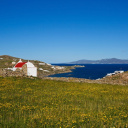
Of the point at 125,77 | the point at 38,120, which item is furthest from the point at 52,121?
the point at 125,77

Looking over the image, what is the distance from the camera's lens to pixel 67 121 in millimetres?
10195

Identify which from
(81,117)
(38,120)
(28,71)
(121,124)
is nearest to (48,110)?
(38,120)

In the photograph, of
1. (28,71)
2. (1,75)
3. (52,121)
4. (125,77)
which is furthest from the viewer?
(28,71)

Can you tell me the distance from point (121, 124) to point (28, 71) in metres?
59.2

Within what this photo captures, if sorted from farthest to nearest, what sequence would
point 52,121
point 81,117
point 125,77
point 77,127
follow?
1. point 125,77
2. point 81,117
3. point 52,121
4. point 77,127

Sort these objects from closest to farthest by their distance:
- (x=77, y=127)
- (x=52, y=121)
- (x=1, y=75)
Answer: (x=77, y=127)
(x=52, y=121)
(x=1, y=75)

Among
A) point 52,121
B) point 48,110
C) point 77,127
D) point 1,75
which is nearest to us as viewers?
point 77,127

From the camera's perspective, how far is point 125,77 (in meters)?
51.5

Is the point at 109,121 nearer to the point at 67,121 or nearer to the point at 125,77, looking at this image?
the point at 67,121

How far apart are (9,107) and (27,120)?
12.2ft

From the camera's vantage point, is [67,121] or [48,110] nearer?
[67,121]

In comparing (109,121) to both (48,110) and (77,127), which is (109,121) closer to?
(77,127)

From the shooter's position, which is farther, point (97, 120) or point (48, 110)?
point (48, 110)

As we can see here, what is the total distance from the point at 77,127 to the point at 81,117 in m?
1.55
